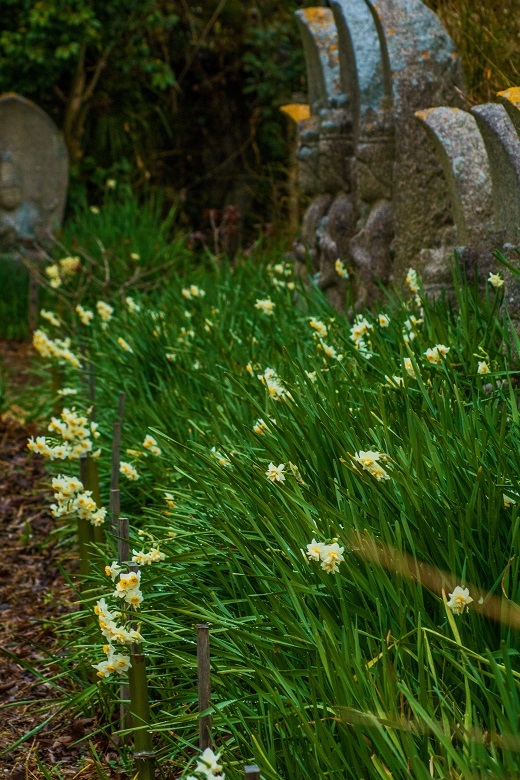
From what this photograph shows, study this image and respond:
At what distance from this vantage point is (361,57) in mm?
4480

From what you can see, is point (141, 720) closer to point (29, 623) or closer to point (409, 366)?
point (409, 366)

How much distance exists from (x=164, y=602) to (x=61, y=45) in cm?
651

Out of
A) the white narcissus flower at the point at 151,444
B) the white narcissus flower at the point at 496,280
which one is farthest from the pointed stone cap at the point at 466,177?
the white narcissus flower at the point at 151,444

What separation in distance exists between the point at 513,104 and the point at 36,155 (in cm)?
585

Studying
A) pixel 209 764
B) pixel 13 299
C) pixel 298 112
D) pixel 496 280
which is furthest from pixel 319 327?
pixel 13 299

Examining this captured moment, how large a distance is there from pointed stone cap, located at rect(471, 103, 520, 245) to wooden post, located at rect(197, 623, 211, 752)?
5.40 feet

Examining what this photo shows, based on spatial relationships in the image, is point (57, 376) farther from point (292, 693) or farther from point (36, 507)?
point (292, 693)

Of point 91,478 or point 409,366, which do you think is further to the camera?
point 91,478

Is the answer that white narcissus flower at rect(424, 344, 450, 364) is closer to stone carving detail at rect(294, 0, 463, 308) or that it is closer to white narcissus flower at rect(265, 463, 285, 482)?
white narcissus flower at rect(265, 463, 285, 482)

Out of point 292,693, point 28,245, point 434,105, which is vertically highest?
point 434,105

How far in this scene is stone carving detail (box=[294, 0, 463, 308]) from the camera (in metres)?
3.87

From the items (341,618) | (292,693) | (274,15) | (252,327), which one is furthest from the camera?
(274,15)

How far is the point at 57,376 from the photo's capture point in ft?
15.5

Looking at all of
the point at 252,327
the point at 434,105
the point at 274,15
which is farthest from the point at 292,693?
the point at 274,15
